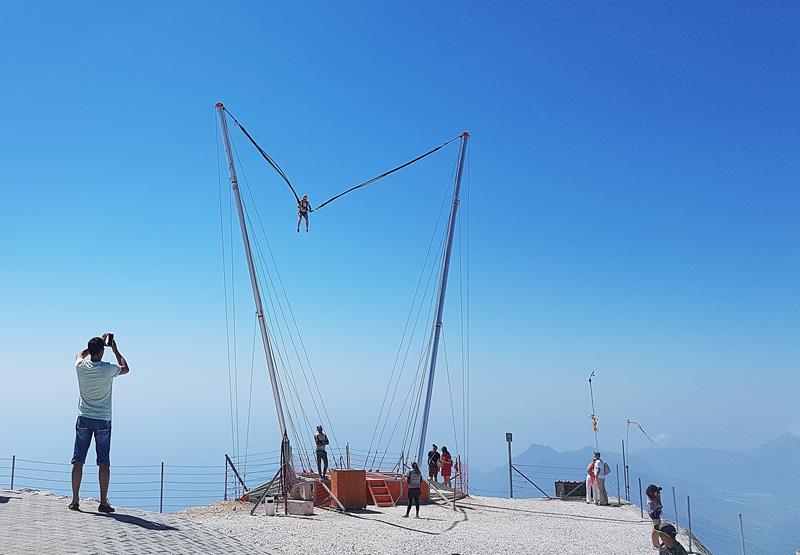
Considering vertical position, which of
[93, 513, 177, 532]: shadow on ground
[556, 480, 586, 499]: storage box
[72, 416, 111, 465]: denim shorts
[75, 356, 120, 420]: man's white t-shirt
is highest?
[75, 356, 120, 420]: man's white t-shirt

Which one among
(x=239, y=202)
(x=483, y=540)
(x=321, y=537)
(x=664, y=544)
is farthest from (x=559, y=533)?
(x=239, y=202)

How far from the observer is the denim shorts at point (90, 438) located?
9719 mm

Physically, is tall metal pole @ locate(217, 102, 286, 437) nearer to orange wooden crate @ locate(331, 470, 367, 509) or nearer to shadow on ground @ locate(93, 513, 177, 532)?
orange wooden crate @ locate(331, 470, 367, 509)

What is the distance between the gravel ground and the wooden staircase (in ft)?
2.78

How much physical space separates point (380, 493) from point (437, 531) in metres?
5.96

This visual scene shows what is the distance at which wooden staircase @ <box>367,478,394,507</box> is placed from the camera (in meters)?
21.6

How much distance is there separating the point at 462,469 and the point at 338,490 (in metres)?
7.67

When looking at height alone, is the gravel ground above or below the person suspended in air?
below


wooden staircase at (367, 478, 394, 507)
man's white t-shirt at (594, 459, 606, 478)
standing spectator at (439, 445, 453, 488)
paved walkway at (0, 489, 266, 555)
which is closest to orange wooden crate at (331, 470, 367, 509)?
wooden staircase at (367, 478, 394, 507)

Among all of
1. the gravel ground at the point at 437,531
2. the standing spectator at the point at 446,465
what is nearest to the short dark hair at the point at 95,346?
the gravel ground at the point at 437,531

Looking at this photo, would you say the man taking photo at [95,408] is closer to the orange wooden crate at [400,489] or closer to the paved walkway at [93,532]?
the paved walkway at [93,532]

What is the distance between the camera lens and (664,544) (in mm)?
10109

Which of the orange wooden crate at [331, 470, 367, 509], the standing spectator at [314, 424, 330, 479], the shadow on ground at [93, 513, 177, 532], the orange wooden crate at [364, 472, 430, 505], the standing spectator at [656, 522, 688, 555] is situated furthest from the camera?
the standing spectator at [314, 424, 330, 479]

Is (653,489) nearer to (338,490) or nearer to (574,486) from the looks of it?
(338,490)
